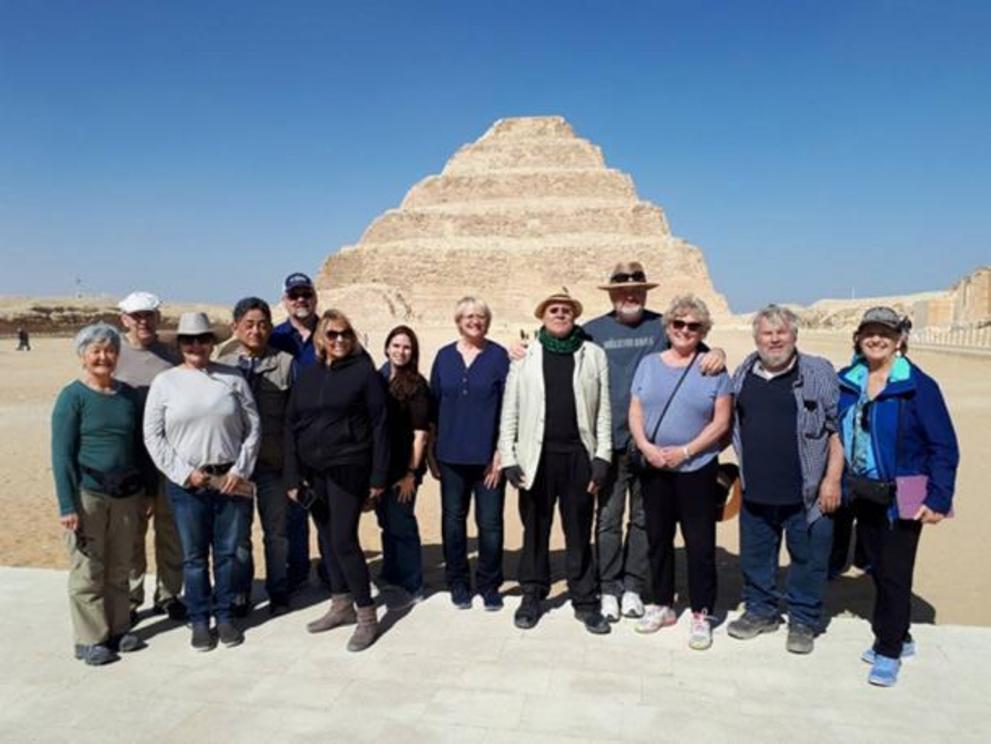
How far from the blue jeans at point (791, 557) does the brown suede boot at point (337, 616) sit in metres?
2.15

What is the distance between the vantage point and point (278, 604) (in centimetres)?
420

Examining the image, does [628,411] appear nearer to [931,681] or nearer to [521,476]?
[521,476]

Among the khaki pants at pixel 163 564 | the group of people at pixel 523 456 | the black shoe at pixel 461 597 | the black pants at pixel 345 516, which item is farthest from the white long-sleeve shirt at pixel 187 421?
the black shoe at pixel 461 597

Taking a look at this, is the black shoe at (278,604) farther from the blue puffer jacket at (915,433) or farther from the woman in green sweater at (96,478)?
the blue puffer jacket at (915,433)

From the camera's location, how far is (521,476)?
3844mm

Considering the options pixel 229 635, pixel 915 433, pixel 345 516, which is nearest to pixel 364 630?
pixel 345 516

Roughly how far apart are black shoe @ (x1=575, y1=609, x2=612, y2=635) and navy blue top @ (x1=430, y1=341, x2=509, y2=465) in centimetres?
98

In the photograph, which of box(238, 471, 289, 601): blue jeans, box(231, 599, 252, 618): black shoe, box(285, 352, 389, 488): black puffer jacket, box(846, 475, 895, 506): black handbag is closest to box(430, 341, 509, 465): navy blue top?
box(285, 352, 389, 488): black puffer jacket

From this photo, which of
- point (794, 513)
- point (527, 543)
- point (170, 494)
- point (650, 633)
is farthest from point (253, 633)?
point (794, 513)

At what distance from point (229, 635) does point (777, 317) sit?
3.20 meters

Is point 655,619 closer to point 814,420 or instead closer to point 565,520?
point 565,520

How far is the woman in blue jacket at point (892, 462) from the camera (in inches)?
127

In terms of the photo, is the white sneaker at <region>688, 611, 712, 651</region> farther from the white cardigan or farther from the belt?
the belt

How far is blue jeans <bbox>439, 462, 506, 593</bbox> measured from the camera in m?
4.12
